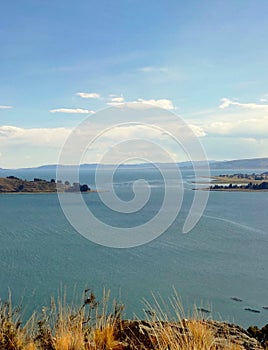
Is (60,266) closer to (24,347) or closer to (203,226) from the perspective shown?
(203,226)

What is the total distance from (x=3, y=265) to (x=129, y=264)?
689 centimetres

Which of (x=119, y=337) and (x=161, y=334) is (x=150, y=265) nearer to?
(x=119, y=337)

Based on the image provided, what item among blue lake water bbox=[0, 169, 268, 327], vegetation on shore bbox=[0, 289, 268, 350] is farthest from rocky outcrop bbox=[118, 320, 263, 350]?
blue lake water bbox=[0, 169, 268, 327]

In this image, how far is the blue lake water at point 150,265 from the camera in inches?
654

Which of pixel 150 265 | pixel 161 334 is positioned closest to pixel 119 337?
pixel 161 334

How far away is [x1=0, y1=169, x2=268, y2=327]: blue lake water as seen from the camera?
54.5 ft

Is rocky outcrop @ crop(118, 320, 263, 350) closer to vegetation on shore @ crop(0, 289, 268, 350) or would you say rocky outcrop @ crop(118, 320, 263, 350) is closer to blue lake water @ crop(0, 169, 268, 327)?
vegetation on shore @ crop(0, 289, 268, 350)

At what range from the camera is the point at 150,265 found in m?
21.7

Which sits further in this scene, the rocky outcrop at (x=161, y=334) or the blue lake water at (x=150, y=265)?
the blue lake water at (x=150, y=265)

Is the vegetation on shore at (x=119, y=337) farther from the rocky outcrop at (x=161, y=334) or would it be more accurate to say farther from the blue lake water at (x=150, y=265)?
the blue lake water at (x=150, y=265)

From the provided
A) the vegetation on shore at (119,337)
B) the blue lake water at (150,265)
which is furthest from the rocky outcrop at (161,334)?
the blue lake water at (150,265)

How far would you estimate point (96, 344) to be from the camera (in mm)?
2922

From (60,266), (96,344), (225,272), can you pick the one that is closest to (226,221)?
(225,272)

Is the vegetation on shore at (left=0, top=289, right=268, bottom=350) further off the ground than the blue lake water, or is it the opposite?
the vegetation on shore at (left=0, top=289, right=268, bottom=350)
